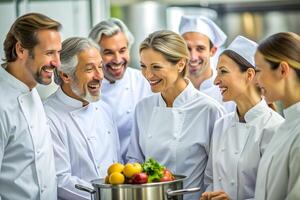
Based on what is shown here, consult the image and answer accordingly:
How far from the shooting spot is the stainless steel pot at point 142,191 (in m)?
2.25

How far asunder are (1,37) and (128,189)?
202cm

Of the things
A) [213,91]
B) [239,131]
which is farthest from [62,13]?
[239,131]

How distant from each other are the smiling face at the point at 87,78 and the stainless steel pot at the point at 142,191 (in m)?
0.54

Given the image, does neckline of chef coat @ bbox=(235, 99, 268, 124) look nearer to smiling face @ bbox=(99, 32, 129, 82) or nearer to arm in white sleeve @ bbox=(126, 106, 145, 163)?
arm in white sleeve @ bbox=(126, 106, 145, 163)

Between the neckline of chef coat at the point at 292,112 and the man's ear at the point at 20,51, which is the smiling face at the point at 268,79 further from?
the man's ear at the point at 20,51

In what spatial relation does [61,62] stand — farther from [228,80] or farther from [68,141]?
[228,80]

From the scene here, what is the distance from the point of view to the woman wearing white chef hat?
2.40m

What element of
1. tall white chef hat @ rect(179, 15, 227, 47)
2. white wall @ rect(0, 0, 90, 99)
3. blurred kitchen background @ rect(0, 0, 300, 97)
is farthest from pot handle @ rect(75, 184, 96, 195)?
blurred kitchen background @ rect(0, 0, 300, 97)

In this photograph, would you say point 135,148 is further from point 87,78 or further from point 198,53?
point 198,53

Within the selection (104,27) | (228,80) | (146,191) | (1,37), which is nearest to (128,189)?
(146,191)

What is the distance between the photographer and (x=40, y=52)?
2.51 metres

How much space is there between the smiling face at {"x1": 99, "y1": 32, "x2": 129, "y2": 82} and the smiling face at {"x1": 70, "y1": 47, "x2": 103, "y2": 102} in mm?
317

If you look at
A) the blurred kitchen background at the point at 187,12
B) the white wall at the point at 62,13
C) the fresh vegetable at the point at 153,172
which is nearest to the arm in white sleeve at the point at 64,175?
the fresh vegetable at the point at 153,172

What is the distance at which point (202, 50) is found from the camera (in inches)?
127
